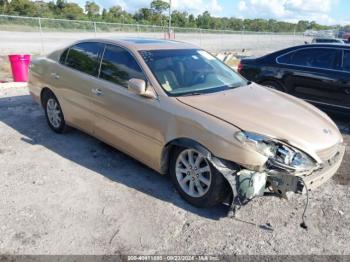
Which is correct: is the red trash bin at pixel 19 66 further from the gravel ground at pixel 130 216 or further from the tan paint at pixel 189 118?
the gravel ground at pixel 130 216

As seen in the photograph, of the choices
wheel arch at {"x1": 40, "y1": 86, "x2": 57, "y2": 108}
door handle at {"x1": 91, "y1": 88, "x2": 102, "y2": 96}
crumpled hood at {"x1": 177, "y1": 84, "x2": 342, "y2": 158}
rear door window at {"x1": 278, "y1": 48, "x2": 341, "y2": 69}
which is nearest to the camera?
crumpled hood at {"x1": 177, "y1": 84, "x2": 342, "y2": 158}

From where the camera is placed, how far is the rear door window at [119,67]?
430 cm

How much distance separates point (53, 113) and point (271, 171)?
389 cm

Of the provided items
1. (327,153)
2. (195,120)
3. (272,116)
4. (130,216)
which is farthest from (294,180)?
(130,216)

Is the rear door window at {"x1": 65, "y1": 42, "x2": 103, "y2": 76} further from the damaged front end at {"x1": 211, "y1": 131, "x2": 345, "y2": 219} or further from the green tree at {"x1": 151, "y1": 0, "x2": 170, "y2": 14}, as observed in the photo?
the green tree at {"x1": 151, "y1": 0, "x2": 170, "y2": 14}

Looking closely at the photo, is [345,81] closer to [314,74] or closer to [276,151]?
[314,74]

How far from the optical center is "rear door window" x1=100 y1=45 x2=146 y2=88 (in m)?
4.30

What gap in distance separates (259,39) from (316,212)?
39870 millimetres

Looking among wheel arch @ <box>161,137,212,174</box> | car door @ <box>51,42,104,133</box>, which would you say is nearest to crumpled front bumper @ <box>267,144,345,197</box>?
wheel arch @ <box>161,137,212,174</box>

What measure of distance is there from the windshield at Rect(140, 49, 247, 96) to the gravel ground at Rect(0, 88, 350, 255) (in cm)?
116

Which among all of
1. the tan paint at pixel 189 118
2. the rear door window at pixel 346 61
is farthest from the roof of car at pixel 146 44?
the rear door window at pixel 346 61

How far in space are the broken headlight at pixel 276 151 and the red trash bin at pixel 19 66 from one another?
25.0 ft

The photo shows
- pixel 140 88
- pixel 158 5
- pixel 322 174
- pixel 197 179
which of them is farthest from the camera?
pixel 158 5

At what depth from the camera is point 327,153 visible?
360 cm
